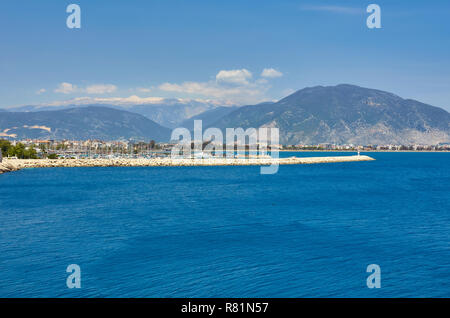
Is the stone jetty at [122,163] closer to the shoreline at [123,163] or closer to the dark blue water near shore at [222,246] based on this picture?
the shoreline at [123,163]

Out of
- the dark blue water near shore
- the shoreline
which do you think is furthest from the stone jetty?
the dark blue water near shore

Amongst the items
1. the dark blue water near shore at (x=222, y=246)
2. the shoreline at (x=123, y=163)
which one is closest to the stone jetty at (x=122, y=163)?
the shoreline at (x=123, y=163)

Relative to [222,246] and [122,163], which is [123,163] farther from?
[222,246]

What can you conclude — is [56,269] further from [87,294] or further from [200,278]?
[200,278]

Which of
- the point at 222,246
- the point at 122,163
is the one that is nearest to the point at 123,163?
→ the point at 122,163

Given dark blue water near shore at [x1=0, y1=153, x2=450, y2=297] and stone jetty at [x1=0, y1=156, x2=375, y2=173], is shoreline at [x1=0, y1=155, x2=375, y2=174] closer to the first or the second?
stone jetty at [x1=0, y1=156, x2=375, y2=173]

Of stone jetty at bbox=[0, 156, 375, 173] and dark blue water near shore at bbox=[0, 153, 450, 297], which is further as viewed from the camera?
stone jetty at bbox=[0, 156, 375, 173]

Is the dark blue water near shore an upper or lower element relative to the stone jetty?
lower
